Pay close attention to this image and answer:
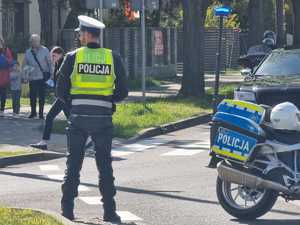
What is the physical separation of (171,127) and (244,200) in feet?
34.9

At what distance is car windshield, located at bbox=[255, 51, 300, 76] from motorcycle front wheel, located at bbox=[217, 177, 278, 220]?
5.22 metres

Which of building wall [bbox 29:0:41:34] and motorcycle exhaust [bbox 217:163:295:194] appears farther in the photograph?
building wall [bbox 29:0:41:34]

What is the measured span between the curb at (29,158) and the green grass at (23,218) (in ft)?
17.8

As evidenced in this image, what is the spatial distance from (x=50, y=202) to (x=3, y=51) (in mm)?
11212

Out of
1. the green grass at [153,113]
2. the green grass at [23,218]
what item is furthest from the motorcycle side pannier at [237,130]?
the green grass at [153,113]

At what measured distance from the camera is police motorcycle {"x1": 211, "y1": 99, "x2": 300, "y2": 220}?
981 centimetres

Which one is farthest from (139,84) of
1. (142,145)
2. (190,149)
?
(190,149)

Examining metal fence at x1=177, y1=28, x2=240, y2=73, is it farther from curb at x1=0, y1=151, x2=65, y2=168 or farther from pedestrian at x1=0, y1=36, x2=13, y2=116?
curb at x1=0, y1=151, x2=65, y2=168

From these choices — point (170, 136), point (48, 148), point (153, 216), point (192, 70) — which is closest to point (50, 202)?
point (153, 216)

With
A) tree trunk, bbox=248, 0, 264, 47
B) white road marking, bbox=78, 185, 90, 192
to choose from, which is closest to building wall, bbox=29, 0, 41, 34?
Answer: tree trunk, bbox=248, 0, 264, 47

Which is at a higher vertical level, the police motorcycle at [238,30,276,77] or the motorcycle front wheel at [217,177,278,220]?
the police motorcycle at [238,30,276,77]

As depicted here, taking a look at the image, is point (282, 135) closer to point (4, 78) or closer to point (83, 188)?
point (83, 188)

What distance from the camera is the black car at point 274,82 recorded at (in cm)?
1393

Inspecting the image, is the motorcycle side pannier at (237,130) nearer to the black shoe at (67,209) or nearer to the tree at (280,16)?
the black shoe at (67,209)
